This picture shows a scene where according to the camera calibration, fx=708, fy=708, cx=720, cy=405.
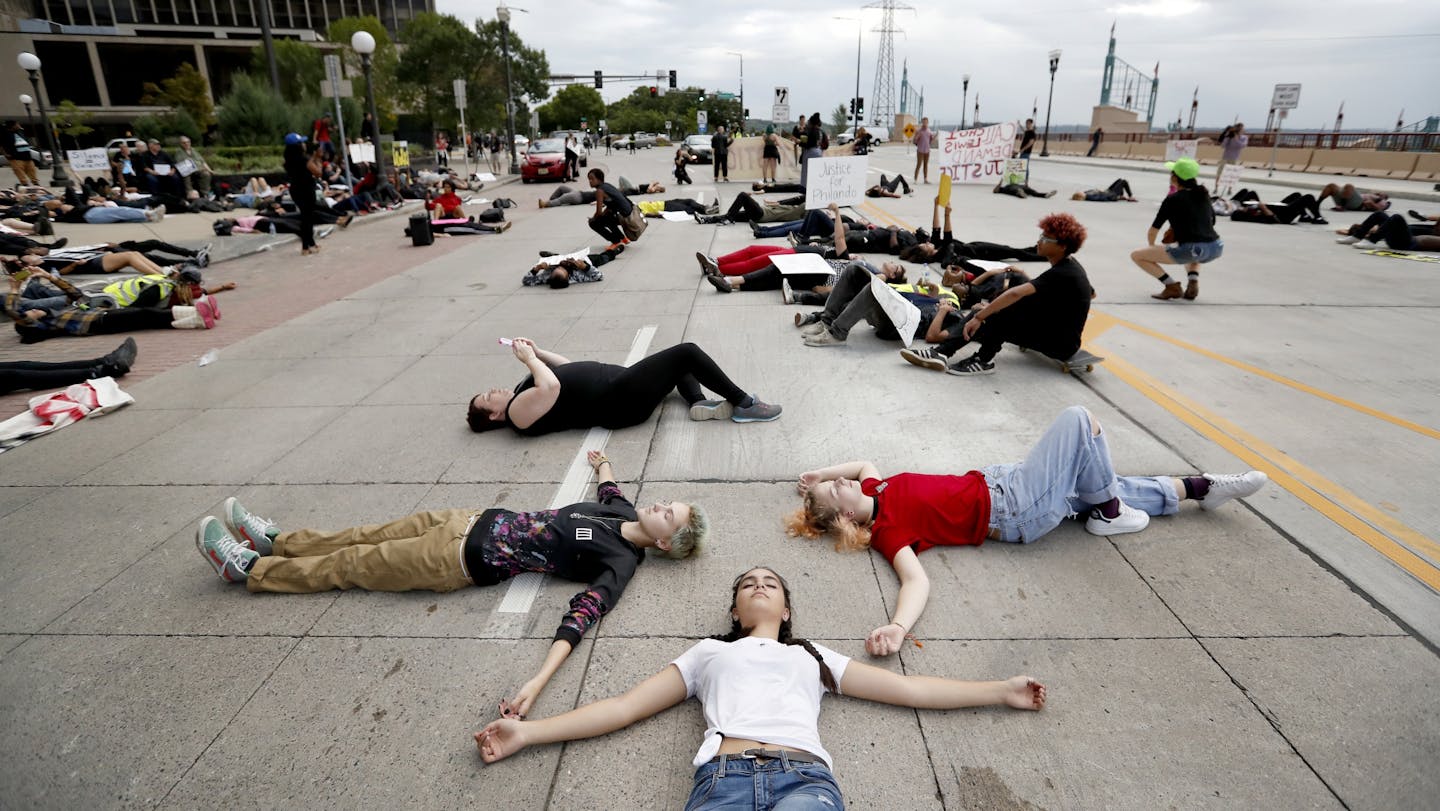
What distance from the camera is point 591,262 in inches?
428

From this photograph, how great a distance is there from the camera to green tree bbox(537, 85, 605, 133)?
11862 cm

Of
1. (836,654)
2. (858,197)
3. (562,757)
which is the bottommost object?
(562,757)

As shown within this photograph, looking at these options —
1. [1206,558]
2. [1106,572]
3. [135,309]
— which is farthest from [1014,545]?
[135,309]

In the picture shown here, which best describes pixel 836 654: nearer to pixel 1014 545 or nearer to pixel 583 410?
pixel 1014 545

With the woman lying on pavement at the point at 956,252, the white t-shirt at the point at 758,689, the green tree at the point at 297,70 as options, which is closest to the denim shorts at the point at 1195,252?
the woman lying on pavement at the point at 956,252

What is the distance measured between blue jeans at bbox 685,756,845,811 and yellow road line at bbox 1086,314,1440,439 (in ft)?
17.2

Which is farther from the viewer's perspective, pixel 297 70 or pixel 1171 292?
pixel 297 70

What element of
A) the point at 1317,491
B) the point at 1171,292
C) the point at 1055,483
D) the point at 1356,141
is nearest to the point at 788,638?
the point at 1055,483

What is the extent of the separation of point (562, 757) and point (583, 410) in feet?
9.24

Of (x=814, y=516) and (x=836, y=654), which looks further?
(x=814, y=516)

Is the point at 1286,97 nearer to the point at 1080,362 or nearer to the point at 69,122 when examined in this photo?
the point at 1080,362

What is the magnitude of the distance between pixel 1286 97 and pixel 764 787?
31421 mm

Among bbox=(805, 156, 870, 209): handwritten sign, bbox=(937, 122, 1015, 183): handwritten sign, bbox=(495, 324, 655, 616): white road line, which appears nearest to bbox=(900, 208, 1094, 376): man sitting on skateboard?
bbox=(495, 324, 655, 616): white road line

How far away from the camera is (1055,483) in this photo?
3.60 metres
